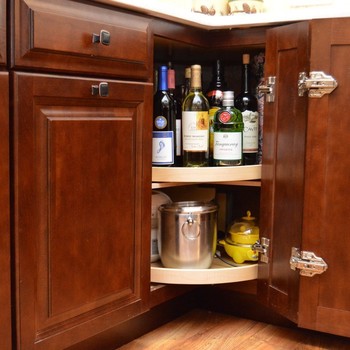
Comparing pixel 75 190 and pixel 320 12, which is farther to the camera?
pixel 320 12

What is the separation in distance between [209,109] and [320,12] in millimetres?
439

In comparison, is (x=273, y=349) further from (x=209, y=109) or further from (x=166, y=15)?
(x=166, y=15)

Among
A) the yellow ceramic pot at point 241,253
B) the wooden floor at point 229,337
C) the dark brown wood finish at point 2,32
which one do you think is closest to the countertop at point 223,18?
the dark brown wood finish at point 2,32

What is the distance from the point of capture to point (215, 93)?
1.62m

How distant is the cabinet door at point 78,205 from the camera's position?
1.01 meters

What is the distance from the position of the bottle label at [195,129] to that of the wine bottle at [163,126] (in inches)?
1.6

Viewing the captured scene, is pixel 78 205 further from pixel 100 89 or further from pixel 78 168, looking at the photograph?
pixel 100 89

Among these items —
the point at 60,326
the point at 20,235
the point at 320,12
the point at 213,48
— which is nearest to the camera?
the point at 20,235

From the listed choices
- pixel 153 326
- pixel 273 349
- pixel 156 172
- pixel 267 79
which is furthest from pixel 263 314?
pixel 267 79

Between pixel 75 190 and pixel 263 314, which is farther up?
pixel 75 190

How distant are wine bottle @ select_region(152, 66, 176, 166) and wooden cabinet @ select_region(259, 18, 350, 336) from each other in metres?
0.26

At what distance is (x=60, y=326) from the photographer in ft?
3.62

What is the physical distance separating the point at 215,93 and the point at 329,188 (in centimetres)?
50

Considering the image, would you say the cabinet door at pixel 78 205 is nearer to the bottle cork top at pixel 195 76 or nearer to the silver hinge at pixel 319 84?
the bottle cork top at pixel 195 76
